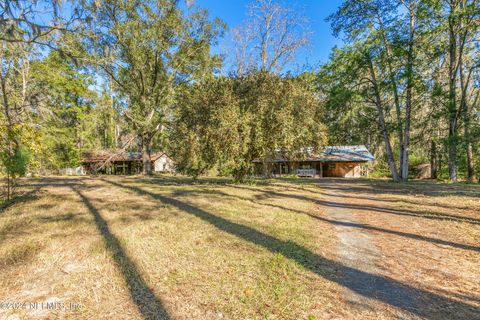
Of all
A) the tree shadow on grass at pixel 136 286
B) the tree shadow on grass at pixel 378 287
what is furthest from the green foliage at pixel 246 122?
the tree shadow on grass at pixel 136 286

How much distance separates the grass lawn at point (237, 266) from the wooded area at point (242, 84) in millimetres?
4474

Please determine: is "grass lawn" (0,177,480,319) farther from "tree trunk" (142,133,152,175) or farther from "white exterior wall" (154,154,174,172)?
"white exterior wall" (154,154,174,172)

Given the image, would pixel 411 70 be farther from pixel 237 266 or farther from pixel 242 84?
pixel 237 266

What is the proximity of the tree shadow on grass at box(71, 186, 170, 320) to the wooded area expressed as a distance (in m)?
5.22

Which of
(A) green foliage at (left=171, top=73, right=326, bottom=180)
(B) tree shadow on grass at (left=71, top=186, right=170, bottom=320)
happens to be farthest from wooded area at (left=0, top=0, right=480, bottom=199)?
(B) tree shadow on grass at (left=71, top=186, right=170, bottom=320)

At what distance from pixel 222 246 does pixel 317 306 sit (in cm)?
223

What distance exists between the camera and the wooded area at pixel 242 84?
9.80 meters

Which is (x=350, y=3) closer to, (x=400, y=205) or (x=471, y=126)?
(x=471, y=126)

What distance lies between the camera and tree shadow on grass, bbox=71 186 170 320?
271 centimetres

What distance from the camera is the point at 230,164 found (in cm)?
1363

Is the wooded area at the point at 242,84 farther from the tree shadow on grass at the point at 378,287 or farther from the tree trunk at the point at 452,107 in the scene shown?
the tree shadow on grass at the point at 378,287

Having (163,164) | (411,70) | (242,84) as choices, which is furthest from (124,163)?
(411,70)

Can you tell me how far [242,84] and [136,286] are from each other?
1313cm

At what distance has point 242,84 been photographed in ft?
48.0
